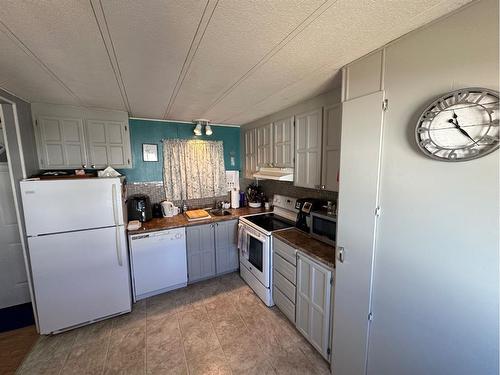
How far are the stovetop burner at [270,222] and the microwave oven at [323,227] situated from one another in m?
0.45

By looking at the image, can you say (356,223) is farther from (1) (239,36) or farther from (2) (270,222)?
(2) (270,222)

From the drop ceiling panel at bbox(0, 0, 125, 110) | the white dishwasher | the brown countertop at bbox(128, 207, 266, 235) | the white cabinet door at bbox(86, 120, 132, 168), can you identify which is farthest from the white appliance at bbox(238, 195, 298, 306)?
the drop ceiling panel at bbox(0, 0, 125, 110)

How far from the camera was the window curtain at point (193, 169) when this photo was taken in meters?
3.16

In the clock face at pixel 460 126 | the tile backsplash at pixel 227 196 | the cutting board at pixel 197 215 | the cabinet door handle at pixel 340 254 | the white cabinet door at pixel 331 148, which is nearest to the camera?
the clock face at pixel 460 126

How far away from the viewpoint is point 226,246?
3.03 metres

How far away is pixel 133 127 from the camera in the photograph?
2.93m

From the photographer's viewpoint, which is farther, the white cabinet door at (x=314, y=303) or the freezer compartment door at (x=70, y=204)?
the freezer compartment door at (x=70, y=204)

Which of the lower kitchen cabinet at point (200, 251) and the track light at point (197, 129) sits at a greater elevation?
the track light at point (197, 129)

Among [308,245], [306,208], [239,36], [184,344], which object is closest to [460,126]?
[239,36]

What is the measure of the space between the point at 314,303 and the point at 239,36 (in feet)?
6.75

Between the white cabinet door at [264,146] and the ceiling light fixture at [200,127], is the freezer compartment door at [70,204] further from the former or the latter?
the white cabinet door at [264,146]

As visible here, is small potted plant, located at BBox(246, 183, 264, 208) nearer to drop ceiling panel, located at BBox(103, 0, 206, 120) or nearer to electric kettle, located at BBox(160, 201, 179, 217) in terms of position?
electric kettle, located at BBox(160, 201, 179, 217)

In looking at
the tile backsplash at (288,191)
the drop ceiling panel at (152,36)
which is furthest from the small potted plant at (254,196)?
the drop ceiling panel at (152,36)

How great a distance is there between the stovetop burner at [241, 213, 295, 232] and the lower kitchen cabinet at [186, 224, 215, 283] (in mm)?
612
